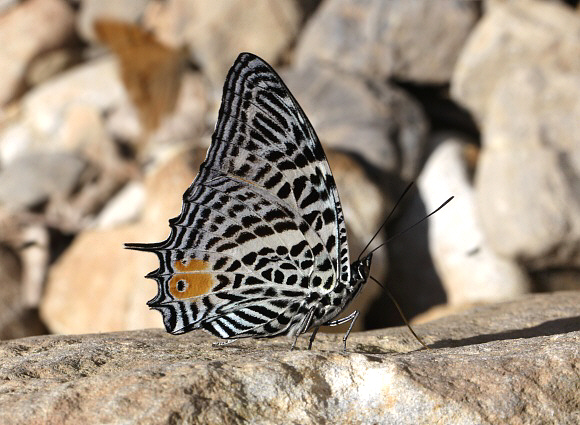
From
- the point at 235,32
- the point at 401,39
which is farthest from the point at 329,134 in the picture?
the point at 235,32

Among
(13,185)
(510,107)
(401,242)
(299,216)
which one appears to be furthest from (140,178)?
Answer: (299,216)

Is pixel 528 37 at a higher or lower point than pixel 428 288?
higher

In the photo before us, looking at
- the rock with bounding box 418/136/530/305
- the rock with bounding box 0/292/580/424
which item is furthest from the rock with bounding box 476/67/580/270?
the rock with bounding box 0/292/580/424

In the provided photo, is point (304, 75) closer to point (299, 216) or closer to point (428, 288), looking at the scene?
point (428, 288)

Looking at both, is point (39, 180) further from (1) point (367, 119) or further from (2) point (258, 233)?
(2) point (258, 233)

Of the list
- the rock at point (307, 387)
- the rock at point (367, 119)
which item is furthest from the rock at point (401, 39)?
the rock at point (307, 387)

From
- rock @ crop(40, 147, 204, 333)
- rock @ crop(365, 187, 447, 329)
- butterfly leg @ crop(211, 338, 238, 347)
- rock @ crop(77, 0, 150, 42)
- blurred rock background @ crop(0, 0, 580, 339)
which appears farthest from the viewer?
rock @ crop(77, 0, 150, 42)

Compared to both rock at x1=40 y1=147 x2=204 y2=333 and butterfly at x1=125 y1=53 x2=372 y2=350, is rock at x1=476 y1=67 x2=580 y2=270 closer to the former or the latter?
rock at x1=40 y1=147 x2=204 y2=333
